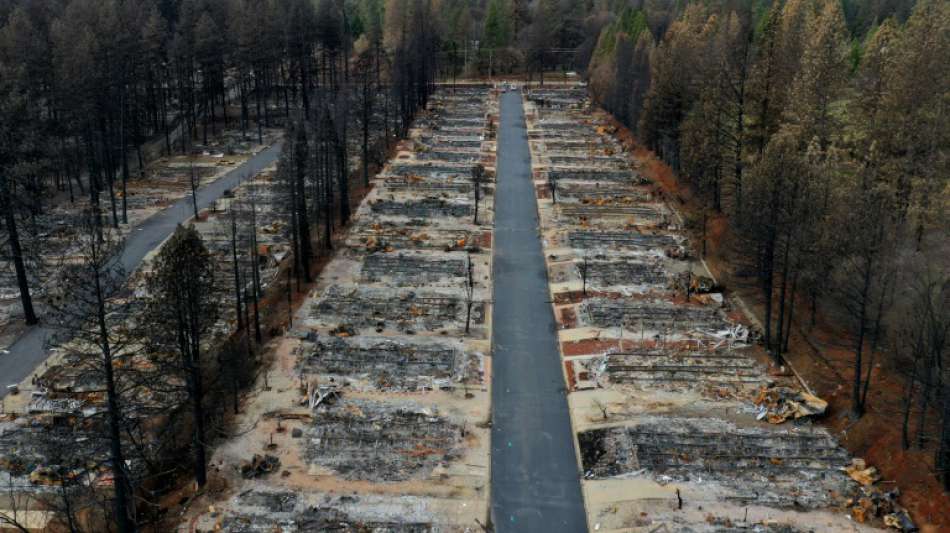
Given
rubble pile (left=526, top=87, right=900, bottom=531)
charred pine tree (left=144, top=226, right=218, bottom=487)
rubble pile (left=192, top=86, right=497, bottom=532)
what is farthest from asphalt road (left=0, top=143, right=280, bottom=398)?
rubble pile (left=526, top=87, right=900, bottom=531)

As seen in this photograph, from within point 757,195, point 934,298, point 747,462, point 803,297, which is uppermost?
point 757,195

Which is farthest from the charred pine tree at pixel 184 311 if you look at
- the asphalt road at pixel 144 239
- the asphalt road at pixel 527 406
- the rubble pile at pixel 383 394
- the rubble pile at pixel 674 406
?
the rubble pile at pixel 674 406

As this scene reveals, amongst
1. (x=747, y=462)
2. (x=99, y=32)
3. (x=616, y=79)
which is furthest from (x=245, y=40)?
(x=747, y=462)

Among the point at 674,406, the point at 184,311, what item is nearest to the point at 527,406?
the point at 674,406

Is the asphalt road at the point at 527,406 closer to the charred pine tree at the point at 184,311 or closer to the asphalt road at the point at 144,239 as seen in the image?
the charred pine tree at the point at 184,311

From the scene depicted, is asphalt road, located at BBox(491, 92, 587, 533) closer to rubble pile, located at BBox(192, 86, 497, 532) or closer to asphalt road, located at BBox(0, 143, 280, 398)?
rubble pile, located at BBox(192, 86, 497, 532)

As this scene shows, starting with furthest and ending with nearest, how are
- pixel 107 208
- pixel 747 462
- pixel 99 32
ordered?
pixel 99 32 → pixel 107 208 → pixel 747 462

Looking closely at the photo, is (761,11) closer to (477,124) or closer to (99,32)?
(477,124)
